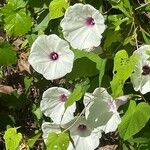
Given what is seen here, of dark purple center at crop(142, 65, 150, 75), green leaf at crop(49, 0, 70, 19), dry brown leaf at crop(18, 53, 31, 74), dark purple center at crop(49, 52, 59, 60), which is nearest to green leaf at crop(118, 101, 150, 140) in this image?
dark purple center at crop(142, 65, 150, 75)

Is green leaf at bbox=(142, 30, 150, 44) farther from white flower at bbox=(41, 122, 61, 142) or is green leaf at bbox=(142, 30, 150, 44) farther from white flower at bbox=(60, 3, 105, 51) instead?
white flower at bbox=(41, 122, 61, 142)

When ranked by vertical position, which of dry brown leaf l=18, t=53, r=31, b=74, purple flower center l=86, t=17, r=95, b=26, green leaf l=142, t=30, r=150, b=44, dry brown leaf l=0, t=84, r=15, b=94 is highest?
purple flower center l=86, t=17, r=95, b=26

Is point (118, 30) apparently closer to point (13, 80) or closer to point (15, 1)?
point (15, 1)

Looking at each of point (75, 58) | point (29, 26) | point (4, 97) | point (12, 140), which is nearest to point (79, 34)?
point (75, 58)

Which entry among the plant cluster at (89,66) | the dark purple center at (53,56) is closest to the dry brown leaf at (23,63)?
the plant cluster at (89,66)

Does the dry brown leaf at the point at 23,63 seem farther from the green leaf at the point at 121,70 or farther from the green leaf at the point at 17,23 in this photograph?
the green leaf at the point at 121,70
